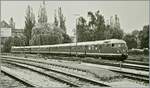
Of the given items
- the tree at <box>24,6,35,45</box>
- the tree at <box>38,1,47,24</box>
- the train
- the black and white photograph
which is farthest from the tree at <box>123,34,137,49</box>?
the tree at <box>24,6,35,45</box>

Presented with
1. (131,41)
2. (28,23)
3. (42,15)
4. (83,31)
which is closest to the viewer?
(28,23)

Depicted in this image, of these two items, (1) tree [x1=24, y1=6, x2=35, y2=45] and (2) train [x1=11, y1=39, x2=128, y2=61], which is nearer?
(2) train [x1=11, y1=39, x2=128, y2=61]

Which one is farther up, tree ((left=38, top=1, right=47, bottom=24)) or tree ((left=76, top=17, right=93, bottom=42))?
tree ((left=38, top=1, right=47, bottom=24))

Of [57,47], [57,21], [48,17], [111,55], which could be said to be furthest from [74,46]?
[57,21]

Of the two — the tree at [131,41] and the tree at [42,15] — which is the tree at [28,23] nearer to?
the tree at [42,15]

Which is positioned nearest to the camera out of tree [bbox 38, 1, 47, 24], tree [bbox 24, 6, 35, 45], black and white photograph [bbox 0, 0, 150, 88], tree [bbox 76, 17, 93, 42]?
black and white photograph [bbox 0, 0, 150, 88]

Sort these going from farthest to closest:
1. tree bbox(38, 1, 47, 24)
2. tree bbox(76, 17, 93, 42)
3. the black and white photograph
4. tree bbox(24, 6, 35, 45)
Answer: tree bbox(38, 1, 47, 24) < tree bbox(76, 17, 93, 42) < tree bbox(24, 6, 35, 45) < the black and white photograph

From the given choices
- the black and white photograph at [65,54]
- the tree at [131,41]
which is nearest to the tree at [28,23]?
the black and white photograph at [65,54]

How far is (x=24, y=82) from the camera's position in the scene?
42.5 feet

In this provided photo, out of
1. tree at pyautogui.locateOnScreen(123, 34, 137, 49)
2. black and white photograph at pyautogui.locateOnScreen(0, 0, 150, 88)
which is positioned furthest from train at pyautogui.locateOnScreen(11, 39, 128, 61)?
tree at pyautogui.locateOnScreen(123, 34, 137, 49)

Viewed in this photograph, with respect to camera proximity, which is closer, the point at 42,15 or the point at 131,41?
the point at 131,41

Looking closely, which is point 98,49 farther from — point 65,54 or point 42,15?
point 42,15

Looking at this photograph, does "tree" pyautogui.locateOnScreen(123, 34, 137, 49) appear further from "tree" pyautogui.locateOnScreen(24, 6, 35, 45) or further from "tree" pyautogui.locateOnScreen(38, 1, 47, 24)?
"tree" pyautogui.locateOnScreen(24, 6, 35, 45)

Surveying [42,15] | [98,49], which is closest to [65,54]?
[98,49]
